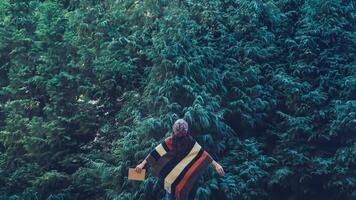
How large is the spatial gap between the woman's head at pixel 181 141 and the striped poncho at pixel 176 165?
7cm

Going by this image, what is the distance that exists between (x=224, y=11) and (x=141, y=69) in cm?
210

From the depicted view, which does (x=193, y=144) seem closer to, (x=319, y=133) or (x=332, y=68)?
(x=319, y=133)

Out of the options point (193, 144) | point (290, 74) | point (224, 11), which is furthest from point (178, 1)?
point (193, 144)

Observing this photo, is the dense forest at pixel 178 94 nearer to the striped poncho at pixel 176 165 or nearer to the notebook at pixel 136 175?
the striped poncho at pixel 176 165

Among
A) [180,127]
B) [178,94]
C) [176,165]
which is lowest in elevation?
[176,165]

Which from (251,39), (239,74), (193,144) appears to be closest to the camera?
(193,144)

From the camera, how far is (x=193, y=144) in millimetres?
6809

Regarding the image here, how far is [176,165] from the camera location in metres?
6.89

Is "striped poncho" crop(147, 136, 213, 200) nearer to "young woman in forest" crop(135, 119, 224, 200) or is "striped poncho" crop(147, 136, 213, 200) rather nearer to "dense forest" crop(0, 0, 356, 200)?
"young woman in forest" crop(135, 119, 224, 200)

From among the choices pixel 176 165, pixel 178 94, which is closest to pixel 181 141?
pixel 176 165

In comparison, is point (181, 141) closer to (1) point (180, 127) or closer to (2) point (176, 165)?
(1) point (180, 127)

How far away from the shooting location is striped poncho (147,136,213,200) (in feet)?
22.5

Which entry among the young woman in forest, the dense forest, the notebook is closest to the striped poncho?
the young woman in forest

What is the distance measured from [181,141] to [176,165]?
0.36m
